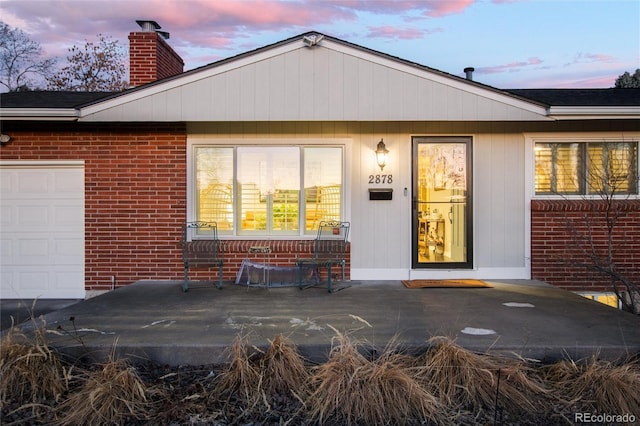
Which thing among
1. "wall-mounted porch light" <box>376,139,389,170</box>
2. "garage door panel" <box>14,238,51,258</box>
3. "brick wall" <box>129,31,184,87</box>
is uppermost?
"brick wall" <box>129,31,184,87</box>

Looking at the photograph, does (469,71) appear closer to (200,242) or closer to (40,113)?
(200,242)

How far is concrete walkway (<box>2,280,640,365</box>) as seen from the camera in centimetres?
399

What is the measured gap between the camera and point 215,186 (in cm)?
742

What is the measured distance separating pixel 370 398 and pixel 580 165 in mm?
6016

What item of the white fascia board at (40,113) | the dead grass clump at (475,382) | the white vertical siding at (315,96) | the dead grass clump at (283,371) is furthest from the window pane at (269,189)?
the dead grass clump at (475,382)

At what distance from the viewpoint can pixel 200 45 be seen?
13.4m

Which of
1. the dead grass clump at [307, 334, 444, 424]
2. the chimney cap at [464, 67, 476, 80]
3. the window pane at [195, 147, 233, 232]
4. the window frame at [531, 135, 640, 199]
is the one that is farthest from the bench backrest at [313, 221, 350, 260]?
the chimney cap at [464, 67, 476, 80]

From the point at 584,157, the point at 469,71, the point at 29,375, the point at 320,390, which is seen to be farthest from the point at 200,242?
the point at 469,71

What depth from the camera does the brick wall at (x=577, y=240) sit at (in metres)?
7.23

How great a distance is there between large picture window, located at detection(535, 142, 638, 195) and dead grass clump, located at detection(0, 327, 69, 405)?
6980mm

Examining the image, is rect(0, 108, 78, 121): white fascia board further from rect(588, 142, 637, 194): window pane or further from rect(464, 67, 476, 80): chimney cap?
rect(464, 67, 476, 80): chimney cap

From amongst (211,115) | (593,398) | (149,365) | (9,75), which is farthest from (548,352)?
(9,75)

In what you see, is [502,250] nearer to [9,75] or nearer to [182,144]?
[182,144]

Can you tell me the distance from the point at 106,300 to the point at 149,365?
2.51 m
